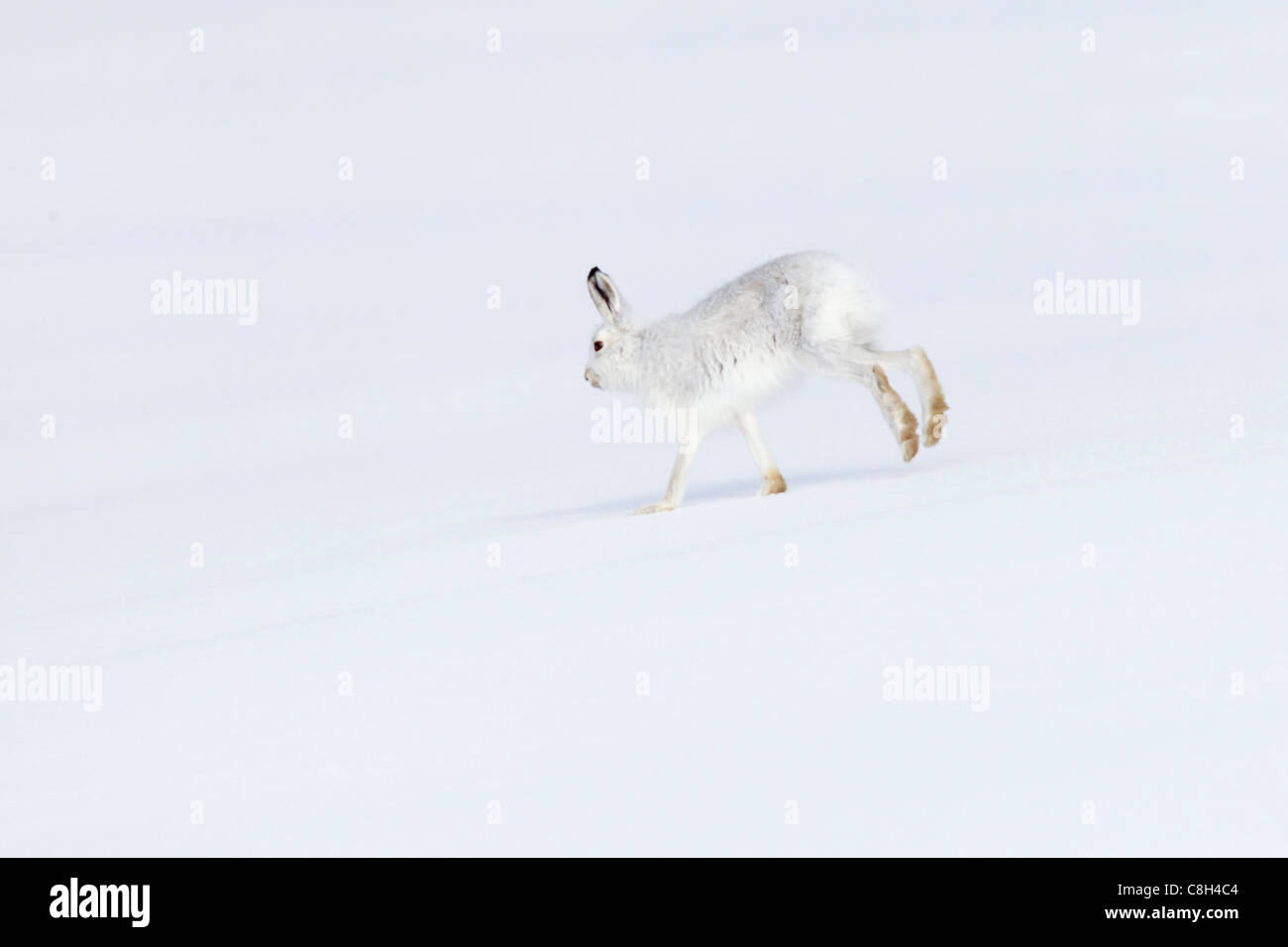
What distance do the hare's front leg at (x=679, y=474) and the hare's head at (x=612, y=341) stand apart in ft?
1.90

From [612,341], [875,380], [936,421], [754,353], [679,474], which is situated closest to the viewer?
[936,421]

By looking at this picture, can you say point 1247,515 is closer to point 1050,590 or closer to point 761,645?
point 1050,590

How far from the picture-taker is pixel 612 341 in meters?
12.5

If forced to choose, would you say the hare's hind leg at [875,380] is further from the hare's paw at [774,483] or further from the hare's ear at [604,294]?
the hare's ear at [604,294]

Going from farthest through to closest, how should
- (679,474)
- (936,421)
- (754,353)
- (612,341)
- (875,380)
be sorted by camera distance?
(612,341) → (679,474) → (754,353) → (875,380) → (936,421)

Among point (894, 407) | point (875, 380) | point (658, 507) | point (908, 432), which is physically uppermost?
point (875, 380)

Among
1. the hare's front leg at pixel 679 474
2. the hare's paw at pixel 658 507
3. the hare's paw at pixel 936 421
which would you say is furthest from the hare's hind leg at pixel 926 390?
the hare's paw at pixel 658 507

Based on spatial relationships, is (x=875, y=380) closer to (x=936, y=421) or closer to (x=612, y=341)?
(x=936, y=421)

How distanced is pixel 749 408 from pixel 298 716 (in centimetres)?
→ 415

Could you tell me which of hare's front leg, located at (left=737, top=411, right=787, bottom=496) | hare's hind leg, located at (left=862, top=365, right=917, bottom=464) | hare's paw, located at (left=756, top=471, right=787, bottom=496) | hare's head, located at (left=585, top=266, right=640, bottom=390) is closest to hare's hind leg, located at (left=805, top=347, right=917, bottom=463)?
hare's hind leg, located at (left=862, top=365, right=917, bottom=464)

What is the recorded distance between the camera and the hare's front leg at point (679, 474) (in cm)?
1214

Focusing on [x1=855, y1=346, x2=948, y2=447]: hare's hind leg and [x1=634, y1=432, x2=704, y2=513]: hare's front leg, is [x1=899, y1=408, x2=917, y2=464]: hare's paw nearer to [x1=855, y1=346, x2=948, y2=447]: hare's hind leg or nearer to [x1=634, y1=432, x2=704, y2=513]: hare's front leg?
[x1=855, y1=346, x2=948, y2=447]: hare's hind leg

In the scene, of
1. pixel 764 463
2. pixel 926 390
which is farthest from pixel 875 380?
pixel 764 463

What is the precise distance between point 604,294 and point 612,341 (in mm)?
325
